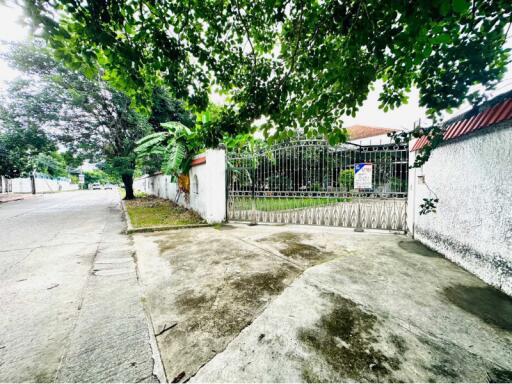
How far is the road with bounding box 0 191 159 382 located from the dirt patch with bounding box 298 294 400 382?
1.31 metres

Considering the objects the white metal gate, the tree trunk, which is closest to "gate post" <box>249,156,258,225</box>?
the white metal gate

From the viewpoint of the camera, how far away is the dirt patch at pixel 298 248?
161 inches

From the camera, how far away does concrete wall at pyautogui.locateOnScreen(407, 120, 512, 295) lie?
9.39 feet

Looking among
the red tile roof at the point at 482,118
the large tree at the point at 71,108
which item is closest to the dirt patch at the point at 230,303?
the red tile roof at the point at 482,118

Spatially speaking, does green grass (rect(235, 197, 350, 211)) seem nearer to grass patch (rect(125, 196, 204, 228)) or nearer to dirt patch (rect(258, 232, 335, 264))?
dirt patch (rect(258, 232, 335, 264))

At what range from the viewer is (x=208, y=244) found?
4.96 metres

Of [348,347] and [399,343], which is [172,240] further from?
[399,343]

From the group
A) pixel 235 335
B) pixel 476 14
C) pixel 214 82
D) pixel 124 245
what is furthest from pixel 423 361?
pixel 124 245

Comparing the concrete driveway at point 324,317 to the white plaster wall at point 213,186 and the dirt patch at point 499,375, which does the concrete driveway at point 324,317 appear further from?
the white plaster wall at point 213,186

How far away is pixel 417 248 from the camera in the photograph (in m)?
4.71

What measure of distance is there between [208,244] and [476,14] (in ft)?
17.7

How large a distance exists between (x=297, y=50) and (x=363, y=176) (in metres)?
4.14

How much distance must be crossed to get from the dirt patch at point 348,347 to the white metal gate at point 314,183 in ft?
14.2

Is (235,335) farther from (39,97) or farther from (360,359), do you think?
(39,97)
